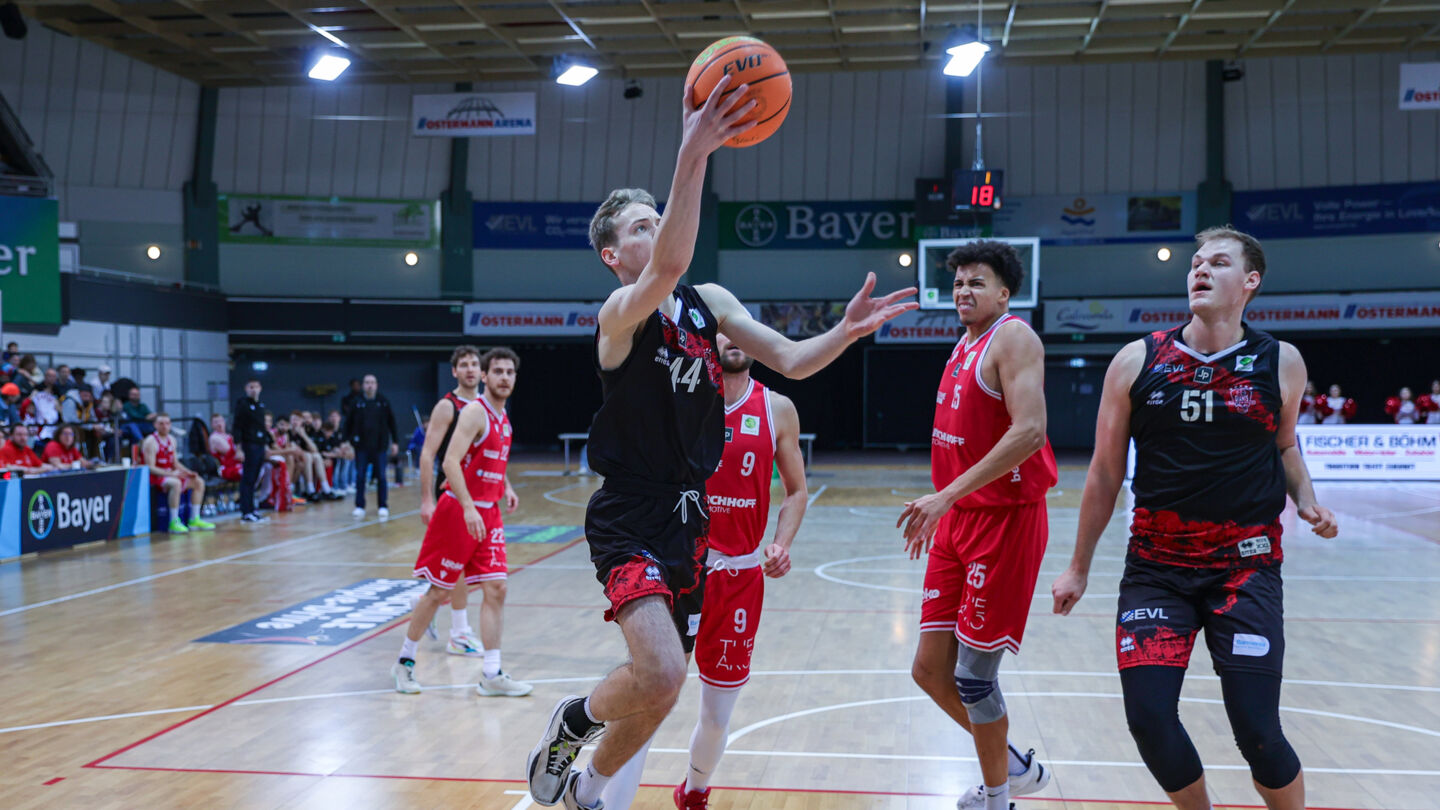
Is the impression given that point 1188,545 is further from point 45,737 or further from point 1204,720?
point 45,737

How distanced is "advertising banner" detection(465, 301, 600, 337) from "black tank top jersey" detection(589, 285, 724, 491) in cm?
2299

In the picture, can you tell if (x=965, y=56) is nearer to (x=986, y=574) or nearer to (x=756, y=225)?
(x=756, y=225)

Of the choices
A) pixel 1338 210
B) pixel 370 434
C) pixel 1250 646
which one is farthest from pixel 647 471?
pixel 1338 210

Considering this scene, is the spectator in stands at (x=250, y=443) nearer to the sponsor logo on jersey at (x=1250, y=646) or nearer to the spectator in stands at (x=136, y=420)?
the spectator in stands at (x=136, y=420)

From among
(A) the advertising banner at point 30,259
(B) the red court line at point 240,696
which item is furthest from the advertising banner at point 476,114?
(B) the red court line at point 240,696

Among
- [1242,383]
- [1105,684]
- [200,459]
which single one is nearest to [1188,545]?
[1242,383]

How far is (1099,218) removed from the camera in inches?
1055

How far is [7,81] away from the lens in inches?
869

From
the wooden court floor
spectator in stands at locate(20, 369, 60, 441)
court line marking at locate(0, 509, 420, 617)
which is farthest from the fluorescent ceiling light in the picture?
the wooden court floor

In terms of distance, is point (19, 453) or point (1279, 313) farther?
point (1279, 313)

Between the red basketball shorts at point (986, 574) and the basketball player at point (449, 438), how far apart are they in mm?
3561

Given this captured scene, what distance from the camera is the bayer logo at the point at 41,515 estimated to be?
11461 mm

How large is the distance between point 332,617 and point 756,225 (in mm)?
20732

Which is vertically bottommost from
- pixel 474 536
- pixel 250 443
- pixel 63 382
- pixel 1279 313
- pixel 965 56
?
pixel 474 536
